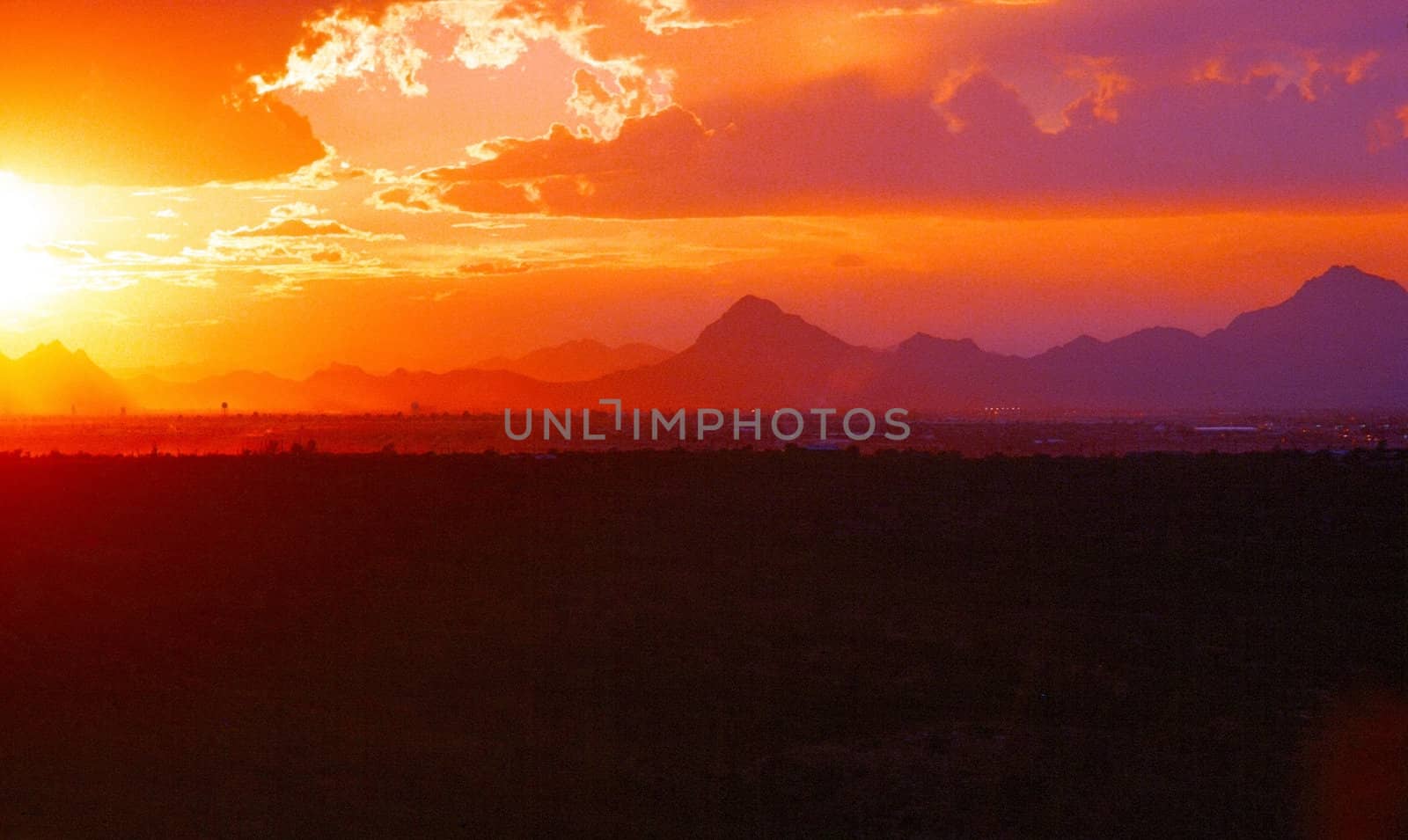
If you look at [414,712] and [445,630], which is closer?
[414,712]

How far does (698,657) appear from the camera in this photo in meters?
Answer: 20.4

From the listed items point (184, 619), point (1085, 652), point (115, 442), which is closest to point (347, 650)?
point (184, 619)

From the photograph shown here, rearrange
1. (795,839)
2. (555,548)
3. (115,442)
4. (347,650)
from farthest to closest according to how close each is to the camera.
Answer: (115,442), (555,548), (347,650), (795,839)

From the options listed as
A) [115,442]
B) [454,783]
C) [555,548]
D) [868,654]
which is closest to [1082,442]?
[115,442]

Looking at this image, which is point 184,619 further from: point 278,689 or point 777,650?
point 777,650

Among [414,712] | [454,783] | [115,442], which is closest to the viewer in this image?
[454,783]

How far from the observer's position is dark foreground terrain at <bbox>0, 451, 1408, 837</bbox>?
553 inches

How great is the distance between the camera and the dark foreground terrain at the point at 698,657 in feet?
46.1

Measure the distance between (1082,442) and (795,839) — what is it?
80.9 m

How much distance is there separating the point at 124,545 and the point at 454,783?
17677 millimetres

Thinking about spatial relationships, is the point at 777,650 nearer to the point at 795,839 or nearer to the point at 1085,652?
the point at 1085,652

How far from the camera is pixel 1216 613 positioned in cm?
2359

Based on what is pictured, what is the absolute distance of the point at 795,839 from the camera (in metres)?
13.2

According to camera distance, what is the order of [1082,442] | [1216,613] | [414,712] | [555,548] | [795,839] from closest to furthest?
[795,839] → [414,712] → [1216,613] → [555,548] → [1082,442]
